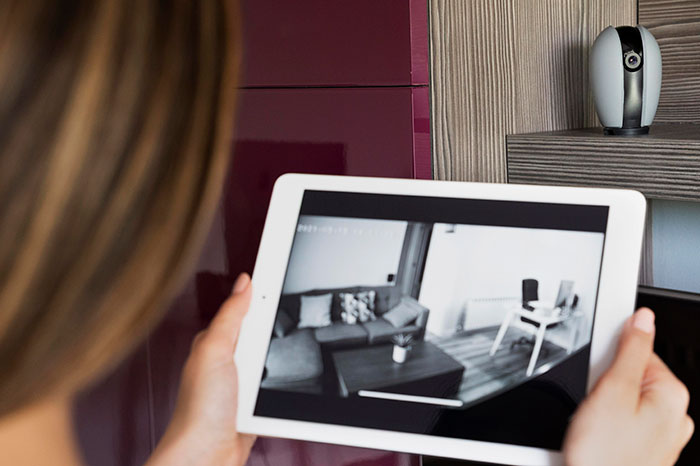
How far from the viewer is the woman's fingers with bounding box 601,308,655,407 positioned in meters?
Result: 0.54

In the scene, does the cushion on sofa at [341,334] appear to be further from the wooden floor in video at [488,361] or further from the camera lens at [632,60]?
the camera lens at [632,60]

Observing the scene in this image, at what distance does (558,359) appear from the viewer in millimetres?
582

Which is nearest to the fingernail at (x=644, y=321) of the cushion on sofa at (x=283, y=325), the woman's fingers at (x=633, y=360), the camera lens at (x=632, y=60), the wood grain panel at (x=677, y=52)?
the woman's fingers at (x=633, y=360)

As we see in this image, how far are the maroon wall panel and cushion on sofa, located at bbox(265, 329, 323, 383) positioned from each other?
11.1 inches

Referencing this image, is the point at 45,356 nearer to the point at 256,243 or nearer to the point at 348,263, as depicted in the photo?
the point at 348,263

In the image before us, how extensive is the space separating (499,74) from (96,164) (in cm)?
60

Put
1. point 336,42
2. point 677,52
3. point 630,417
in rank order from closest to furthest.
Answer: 1. point 630,417
2. point 336,42
3. point 677,52

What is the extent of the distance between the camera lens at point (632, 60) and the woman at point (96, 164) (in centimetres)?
56

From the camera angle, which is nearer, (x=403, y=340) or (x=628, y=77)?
(x=403, y=340)

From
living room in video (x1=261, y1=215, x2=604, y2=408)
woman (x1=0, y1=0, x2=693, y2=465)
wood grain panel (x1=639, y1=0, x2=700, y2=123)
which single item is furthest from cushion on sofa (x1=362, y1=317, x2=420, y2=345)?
wood grain panel (x1=639, y1=0, x2=700, y2=123)

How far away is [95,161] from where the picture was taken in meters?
0.38

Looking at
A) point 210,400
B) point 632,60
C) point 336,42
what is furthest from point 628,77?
point 210,400

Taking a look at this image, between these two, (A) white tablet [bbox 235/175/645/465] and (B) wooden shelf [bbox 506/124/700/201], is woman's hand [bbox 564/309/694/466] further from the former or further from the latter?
(B) wooden shelf [bbox 506/124/700/201]

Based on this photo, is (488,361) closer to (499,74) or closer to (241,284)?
(241,284)
